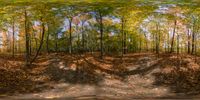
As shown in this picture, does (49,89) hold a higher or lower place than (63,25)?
lower

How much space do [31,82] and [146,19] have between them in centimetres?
229

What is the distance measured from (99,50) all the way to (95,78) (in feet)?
1.67

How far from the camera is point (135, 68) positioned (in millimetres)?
8086

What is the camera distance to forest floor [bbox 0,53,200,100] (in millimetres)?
7969

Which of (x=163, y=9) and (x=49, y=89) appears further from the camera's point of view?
(x=163, y=9)

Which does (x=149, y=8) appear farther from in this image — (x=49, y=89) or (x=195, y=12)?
(x=49, y=89)

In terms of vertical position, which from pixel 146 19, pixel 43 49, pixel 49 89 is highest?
pixel 146 19

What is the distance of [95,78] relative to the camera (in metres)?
8.04

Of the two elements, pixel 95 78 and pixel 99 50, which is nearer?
pixel 95 78

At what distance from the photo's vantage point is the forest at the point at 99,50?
7992 mm

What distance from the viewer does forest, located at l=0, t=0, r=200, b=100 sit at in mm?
7992

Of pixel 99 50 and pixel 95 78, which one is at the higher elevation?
pixel 99 50

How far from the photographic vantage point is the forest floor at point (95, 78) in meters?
7.97

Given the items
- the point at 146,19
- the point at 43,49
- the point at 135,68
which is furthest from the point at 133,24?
the point at 43,49
